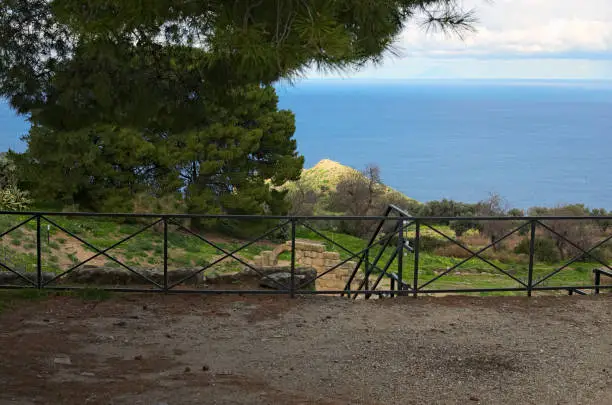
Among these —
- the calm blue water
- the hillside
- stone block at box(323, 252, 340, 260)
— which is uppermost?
the calm blue water

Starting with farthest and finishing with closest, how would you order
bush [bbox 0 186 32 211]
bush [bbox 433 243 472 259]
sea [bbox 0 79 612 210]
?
sea [bbox 0 79 612 210]
bush [bbox 433 243 472 259]
bush [bbox 0 186 32 211]

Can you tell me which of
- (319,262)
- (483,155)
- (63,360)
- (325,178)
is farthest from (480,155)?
(63,360)

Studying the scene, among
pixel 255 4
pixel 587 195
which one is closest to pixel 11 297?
pixel 255 4

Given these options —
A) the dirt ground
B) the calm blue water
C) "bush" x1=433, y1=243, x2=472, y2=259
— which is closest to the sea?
the calm blue water

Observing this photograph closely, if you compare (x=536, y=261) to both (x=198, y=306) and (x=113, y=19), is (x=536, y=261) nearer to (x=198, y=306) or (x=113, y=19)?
(x=198, y=306)

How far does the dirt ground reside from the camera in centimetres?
448

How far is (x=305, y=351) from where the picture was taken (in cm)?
537

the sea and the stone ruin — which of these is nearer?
the stone ruin

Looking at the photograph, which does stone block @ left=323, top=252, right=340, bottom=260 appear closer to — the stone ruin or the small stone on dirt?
the stone ruin

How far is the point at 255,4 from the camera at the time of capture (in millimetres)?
3855

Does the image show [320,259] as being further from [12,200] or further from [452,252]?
[452,252]

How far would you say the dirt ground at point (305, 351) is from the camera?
4.48 metres

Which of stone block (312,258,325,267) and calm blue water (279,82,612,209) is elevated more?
calm blue water (279,82,612,209)

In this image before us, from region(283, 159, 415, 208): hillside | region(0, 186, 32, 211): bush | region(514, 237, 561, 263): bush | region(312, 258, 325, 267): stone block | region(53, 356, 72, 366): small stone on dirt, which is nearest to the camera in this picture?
region(53, 356, 72, 366): small stone on dirt
